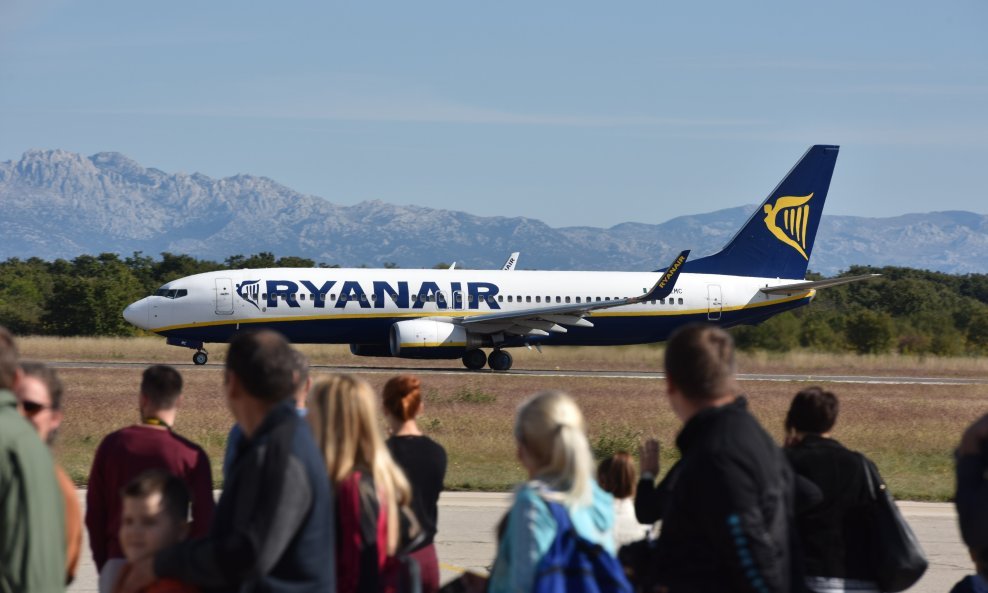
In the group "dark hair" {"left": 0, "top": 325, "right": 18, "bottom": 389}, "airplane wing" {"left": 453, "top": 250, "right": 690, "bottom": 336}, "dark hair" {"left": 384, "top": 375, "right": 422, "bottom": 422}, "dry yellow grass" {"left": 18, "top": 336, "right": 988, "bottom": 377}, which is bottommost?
"dry yellow grass" {"left": 18, "top": 336, "right": 988, "bottom": 377}

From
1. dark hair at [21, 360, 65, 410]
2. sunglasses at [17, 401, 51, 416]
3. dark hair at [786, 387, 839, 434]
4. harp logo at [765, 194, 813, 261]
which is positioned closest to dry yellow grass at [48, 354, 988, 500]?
dark hair at [786, 387, 839, 434]

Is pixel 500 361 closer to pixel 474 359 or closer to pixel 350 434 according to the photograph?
pixel 474 359

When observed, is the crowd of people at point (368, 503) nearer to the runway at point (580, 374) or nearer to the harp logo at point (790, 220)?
the runway at point (580, 374)

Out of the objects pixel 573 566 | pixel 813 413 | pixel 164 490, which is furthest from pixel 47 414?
pixel 813 413

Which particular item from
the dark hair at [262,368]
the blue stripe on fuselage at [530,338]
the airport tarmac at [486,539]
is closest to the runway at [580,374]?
the blue stripe on fuselage at [530,338]

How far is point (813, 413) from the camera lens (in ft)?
21.4

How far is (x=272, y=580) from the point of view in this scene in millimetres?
4715

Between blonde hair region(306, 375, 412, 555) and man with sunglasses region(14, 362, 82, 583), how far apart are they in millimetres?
999

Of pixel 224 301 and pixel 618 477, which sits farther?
pixel 224 301

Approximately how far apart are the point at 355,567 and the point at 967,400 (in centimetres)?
2753

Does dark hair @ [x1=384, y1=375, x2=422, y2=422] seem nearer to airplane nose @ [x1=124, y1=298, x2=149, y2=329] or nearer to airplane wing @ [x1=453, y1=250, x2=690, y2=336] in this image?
airplane wing @ [x1=453, y1=250, x2=690, y2=336]

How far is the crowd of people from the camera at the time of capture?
450 cm

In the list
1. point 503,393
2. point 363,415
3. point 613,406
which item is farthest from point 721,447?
point 503,393

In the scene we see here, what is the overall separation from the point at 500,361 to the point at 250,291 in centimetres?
744
